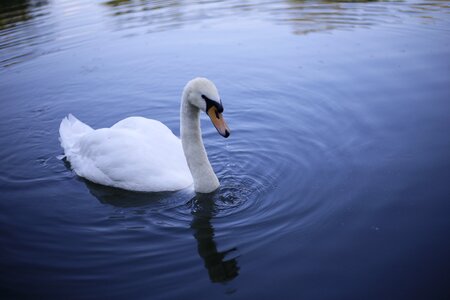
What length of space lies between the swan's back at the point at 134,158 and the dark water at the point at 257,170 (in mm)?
206

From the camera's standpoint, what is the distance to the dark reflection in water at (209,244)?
520 centimetres

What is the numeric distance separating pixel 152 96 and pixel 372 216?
6.20 m

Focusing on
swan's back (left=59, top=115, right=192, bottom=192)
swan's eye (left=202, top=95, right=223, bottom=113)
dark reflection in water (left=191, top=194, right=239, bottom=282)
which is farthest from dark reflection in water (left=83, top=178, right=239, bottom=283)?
swan's eye (left=202, top=95, right=223, bottom=113)

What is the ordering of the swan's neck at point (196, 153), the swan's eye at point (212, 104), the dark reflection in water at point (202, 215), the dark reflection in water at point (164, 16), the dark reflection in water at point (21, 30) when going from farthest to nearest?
the dark reflection in water at point (164, 16), the dark reflection in water at point (21, 30), the swan's neck at point (196, 153), the swan's eye at point (212, 104), the dark reflection in water at point (202, 215)

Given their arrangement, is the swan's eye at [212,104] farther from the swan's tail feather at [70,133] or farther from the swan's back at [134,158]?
the swan's tail feather at [70,133]

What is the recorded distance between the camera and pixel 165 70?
39.7 feet

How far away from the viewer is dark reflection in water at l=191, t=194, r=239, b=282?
5198 millimetres

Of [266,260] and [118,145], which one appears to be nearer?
[266,260]

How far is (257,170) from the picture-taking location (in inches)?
289

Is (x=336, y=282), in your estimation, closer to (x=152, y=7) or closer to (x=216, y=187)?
(x=216, y=187)

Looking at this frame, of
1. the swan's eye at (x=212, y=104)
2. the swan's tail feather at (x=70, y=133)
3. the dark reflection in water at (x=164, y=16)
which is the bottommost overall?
the swan's tail feather at (x=70, y=133)

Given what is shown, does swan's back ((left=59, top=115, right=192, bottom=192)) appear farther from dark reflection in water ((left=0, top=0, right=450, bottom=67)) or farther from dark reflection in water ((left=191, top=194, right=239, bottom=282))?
dark reflection in water ((left=0, top=0, right=450, bottom=67))

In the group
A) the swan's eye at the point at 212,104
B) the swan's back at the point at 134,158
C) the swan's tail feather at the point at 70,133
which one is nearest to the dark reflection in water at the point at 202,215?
the swan's back at the point at 134,158

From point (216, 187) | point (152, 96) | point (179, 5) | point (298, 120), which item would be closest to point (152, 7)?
point (179, 5)
